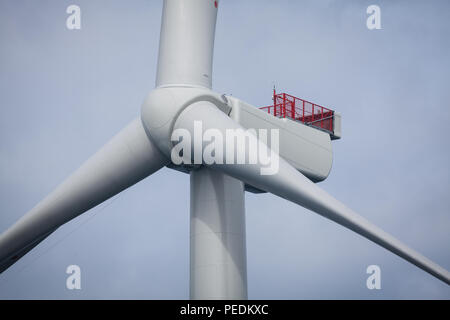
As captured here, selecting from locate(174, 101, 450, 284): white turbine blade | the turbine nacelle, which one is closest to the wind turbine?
the turbine nacelle

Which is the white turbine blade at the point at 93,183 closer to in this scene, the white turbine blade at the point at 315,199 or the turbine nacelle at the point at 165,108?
the turbine nacelle at the point at 165,108

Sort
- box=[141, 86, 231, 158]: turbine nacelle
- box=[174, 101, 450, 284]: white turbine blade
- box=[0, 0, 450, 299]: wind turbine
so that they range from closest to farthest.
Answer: box=[174, 101, 450, 284]: white turbine blade, box=[141, 86, 231, 158]: turbine nacelle, box=[0, 0, 450, 299]: wind turbine

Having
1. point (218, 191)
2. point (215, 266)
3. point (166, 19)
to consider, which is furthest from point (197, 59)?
point (215, 266)

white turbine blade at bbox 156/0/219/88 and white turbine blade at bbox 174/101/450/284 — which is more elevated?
white turbine blade at bbox 156/0/219/88

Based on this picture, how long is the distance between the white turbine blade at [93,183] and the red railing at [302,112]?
695 cm

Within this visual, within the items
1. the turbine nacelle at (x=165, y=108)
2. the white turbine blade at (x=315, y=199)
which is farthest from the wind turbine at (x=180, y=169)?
the white turbine blade at (x=315, y=199)

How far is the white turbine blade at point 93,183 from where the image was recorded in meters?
24.2

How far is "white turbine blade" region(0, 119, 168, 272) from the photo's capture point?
24.2m

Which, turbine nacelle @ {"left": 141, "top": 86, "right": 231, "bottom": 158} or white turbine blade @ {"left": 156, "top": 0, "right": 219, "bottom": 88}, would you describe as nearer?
turbine nacelle @ {"left": 141, "top": 86, "right": 231, "bottom": 158}

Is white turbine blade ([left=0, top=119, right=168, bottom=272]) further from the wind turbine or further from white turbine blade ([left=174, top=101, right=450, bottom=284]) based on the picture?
white turbine blade ([left=174, top=101, right=450, bottom=284])

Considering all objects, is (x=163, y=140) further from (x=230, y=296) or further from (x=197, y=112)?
(x=230, y=296)

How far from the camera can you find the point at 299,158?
27.3 m

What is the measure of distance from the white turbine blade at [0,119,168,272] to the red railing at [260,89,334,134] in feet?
22.8

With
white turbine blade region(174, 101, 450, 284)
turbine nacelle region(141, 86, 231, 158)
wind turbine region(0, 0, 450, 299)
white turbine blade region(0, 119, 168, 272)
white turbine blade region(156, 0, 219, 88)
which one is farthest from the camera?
white turbine blade region(0, 119, 168, 272)
